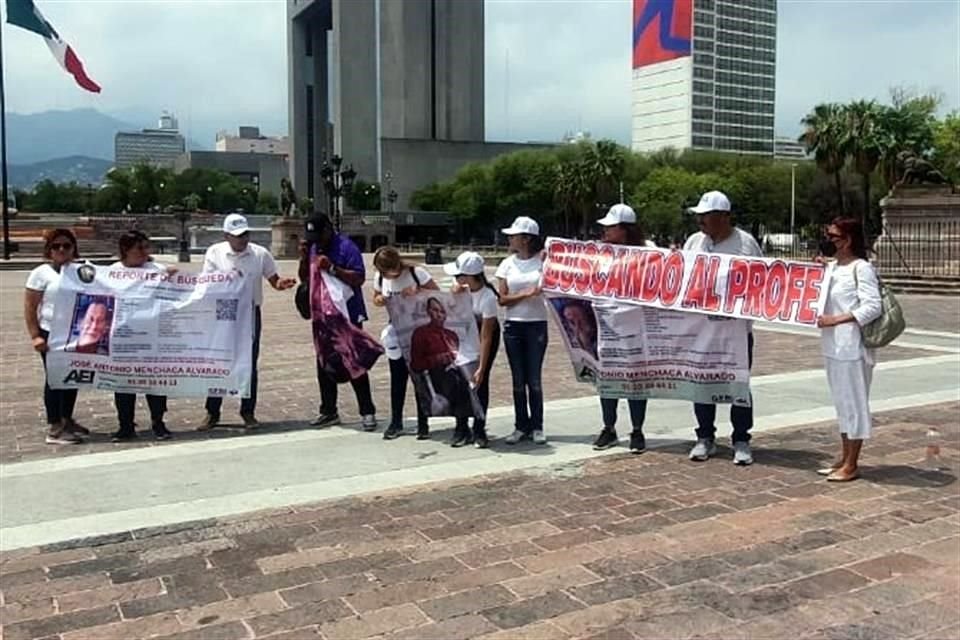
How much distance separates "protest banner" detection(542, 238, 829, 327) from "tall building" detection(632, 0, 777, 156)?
125 m

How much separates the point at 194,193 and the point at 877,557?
13656 cm

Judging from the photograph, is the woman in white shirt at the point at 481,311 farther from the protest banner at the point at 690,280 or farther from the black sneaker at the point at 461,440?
the protest banner at the point at 690,280

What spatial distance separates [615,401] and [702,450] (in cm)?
78

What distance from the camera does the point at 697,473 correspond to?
6645 millimetres

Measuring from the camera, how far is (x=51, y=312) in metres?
7.71

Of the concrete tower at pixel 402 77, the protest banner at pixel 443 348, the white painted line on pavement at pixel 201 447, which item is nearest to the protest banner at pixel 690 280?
the protest banner at pixel 443 348

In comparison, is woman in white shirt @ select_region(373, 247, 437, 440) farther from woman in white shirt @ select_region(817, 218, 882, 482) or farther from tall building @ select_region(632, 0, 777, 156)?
tall building @ select_region(632, 0, 777, 156)

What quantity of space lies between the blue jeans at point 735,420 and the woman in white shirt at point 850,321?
786 millimetres

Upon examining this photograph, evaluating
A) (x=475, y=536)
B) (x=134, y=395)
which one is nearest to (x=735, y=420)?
(x=475, y=536)

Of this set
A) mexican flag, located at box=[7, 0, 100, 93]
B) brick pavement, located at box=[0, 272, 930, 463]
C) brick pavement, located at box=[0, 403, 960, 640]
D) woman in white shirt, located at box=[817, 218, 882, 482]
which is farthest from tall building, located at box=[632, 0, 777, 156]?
brick pavement, located at box=[0, 403, 960, 640]

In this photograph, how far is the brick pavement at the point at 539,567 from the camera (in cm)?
410

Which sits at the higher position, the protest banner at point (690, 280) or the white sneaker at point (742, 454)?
the protest banner at point (690, 280)

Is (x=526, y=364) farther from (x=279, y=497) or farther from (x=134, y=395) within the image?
(x=134, y=395)

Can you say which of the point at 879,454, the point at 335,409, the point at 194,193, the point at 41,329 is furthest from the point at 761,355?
the point at 194,193
